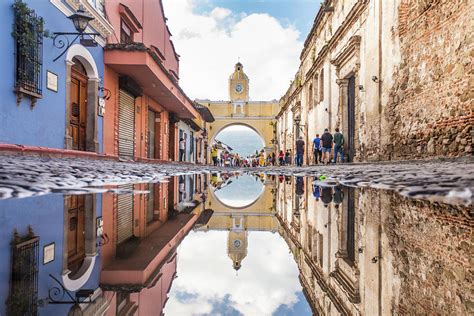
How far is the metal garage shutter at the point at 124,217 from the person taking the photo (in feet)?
6.06

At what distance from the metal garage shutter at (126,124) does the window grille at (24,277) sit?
11.3 metres

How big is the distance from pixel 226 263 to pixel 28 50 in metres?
6.77

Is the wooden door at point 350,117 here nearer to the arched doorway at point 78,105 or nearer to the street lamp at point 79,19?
the arched doorway at point 78,105

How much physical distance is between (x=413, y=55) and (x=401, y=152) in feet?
6.80

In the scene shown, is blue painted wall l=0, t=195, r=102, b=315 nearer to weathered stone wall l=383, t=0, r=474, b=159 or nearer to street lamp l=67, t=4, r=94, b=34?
weathered stone wall l=383, t=0, r=474, b=159

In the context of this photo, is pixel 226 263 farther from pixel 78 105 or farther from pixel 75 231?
pixel 78 105

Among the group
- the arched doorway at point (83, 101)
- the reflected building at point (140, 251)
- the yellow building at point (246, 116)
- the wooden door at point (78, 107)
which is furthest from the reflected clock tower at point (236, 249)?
the yellow building at point (246, 116)

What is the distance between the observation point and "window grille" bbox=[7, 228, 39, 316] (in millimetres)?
770

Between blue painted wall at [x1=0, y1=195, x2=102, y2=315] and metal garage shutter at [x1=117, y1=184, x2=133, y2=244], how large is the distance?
12 centimetres

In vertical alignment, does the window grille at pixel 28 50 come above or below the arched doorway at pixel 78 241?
above

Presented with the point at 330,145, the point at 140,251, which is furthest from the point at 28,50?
the point at 330,145

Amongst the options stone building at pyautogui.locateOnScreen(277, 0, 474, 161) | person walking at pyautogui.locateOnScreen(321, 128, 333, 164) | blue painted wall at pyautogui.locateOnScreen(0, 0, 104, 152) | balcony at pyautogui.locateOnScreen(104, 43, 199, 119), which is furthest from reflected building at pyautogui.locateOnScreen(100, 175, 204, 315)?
person walking at pyautogui.locateOnScreen(321, 128, 333, 164)

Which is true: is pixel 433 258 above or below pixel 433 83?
below

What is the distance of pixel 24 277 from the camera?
954 millimetres
